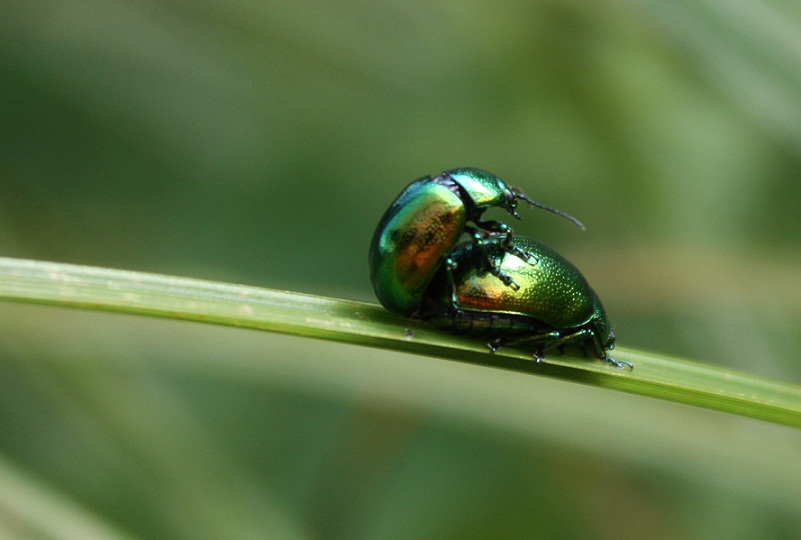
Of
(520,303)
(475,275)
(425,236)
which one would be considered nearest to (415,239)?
(425,236)

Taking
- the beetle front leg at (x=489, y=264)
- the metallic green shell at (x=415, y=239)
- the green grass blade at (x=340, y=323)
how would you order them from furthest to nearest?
the beetle front leg at (x=489, y=264)
the metallic green shell at (x=415, y=239)
the green grass blade at (x=340, y=323)

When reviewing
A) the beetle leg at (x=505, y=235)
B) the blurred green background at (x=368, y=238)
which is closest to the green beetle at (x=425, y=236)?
the beetle leg at (x=505, y=235)

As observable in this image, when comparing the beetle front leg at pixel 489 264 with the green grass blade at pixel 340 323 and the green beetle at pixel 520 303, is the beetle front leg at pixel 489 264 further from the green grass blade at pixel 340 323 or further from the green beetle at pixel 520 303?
the green grass blade at pixel 340 323

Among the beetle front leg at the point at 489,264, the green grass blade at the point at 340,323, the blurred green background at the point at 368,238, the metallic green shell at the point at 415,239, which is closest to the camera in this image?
the green grass blade at the point at 340,323

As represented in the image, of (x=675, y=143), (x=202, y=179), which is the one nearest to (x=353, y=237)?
(x=202, y=179)

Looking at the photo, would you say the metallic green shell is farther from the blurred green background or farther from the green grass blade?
the blurred green background

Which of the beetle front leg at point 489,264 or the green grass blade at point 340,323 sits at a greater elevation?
the beetle front leg at point 489,264

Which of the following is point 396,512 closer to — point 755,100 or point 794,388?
point 794,388
